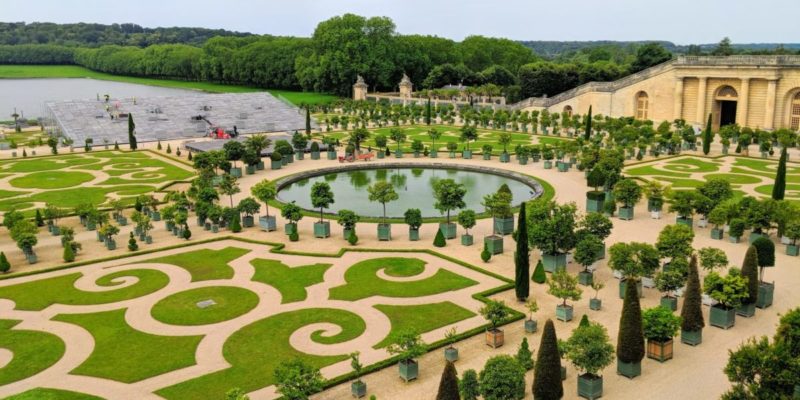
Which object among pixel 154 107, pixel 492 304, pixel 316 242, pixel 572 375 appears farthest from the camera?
pixel 154 107

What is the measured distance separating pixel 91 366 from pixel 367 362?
9685 millimetres

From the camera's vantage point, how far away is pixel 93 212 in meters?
39.6

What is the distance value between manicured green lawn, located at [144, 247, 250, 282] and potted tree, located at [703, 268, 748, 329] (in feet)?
70.0

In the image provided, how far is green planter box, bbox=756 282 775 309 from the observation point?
27.4 meters

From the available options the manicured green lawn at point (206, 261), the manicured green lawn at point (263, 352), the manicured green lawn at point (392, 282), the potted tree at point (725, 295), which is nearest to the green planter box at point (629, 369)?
the potted tree at point (725, 295)

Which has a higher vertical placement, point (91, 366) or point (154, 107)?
point (154, 107)

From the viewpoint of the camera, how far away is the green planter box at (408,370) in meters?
21.9

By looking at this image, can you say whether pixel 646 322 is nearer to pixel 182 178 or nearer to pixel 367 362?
pixel 367 362

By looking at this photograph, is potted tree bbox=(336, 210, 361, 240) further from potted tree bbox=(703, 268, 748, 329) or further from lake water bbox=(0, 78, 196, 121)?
lake water bbox=(0, 78, 196, 121)

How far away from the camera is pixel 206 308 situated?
28.4m

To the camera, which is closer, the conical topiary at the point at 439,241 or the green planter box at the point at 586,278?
the green planter box at the point at 586,278

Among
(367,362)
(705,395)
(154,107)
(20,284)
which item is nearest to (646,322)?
(705,395)

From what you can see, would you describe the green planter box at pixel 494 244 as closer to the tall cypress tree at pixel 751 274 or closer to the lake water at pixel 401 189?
the lake water at pixel 401 189

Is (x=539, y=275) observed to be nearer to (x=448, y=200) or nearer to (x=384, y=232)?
(x=448, y=200)
